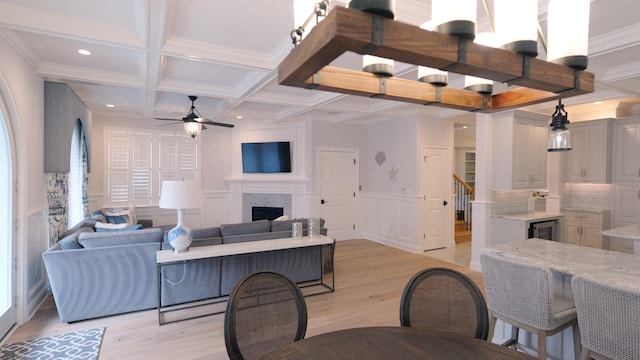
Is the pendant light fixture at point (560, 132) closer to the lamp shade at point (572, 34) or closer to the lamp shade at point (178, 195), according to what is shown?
the lamp shade at point (572, 34)

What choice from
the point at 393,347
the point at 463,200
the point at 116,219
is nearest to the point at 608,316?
the point at 393,347

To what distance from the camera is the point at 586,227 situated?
17.9ft

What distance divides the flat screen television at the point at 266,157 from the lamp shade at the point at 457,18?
20.2 feet

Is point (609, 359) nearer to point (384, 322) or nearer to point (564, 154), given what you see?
point (384, 322)

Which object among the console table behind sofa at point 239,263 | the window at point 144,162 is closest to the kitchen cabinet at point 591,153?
the console table behind sofa at point 239,263

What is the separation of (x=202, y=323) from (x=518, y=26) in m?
3.47

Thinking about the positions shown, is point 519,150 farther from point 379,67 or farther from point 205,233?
point 205,233

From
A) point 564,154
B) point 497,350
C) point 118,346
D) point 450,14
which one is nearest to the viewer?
point 450,14

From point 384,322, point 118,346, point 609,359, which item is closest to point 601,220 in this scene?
point 384,322

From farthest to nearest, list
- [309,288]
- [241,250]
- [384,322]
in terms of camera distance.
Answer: [309,288]
[241,250]
[384,322]

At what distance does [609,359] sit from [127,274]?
389cm

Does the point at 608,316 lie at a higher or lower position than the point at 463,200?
lower

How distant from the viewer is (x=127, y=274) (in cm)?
339

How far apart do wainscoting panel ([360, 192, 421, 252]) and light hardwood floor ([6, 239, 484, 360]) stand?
5.34 feet
